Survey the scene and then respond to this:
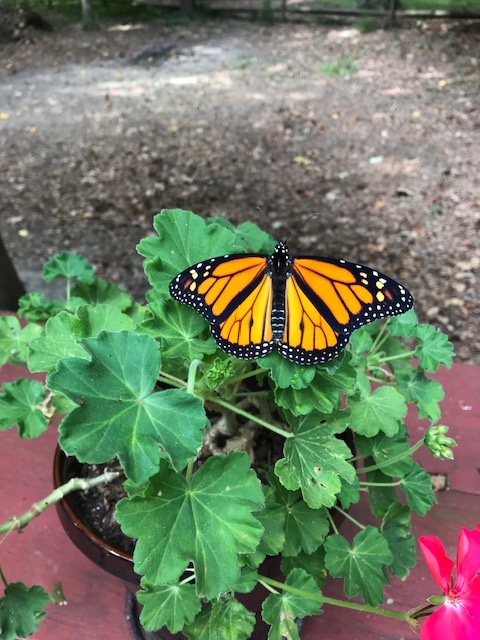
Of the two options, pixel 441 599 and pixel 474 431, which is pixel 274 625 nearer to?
pixel 441 599

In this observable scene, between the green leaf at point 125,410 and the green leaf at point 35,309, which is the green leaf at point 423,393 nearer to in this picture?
the green leaf at point 125,410

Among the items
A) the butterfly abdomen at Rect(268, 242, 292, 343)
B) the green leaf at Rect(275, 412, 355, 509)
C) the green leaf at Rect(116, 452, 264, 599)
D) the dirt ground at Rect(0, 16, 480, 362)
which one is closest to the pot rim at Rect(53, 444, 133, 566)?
the green leaf at Rect(116, 452, 264, 599)

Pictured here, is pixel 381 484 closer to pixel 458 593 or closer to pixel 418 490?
pixel 418 490

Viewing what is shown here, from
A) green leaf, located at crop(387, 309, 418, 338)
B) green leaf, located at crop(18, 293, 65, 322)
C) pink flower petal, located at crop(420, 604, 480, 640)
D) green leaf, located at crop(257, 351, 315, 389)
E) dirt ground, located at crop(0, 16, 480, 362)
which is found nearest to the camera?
pink flower petal, located at crop(420, 604, 480, 640)

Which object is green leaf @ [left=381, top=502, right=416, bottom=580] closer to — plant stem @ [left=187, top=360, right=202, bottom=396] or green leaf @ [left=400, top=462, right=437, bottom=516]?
green leaf @ [left=400, top=462, right=437, bottom=516]

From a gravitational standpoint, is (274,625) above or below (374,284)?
below

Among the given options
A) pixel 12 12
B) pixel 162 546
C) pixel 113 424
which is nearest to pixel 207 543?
pixel 162 546

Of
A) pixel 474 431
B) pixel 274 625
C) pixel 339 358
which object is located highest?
pixel 339 358

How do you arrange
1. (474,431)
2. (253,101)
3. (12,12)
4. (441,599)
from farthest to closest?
(12,12)
(253,101)
(474,431)
(441,599)
